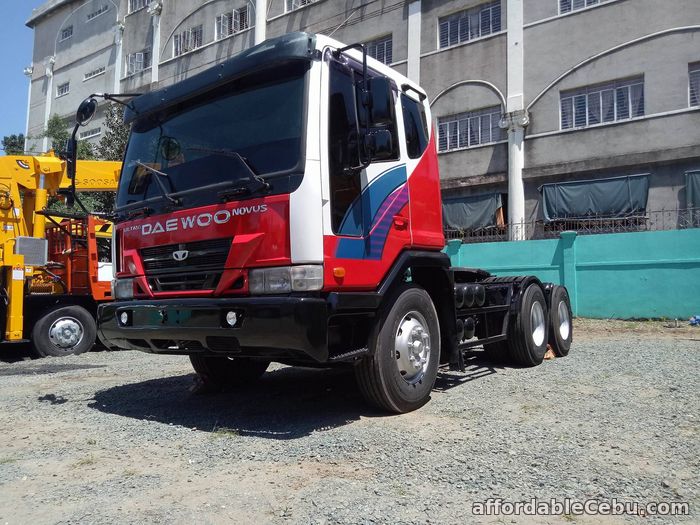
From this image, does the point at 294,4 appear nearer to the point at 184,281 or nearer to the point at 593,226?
the point at 593,226

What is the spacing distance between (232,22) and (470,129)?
1332cm

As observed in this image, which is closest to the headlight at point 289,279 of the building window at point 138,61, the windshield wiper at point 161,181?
the windshield wiper at point 161,181

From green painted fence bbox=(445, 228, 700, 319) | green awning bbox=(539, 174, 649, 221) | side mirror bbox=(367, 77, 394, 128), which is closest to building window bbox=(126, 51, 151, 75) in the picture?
green awning bbox=(539, 174, 649, 221)

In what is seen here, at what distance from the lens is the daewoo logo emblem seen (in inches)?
180

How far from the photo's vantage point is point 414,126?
5.49m

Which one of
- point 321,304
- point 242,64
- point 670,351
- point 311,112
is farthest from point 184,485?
point 670,351

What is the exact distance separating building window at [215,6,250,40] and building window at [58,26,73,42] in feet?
43.9

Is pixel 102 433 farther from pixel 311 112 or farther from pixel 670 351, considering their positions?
pixel 670 351

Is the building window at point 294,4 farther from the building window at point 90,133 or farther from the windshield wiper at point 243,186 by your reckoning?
the windshield wiper at point 243,186

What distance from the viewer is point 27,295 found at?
33.7 ft

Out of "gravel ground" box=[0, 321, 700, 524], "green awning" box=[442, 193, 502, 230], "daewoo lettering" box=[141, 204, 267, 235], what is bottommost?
"gravel ground" box=[0, 321, 700, 524]

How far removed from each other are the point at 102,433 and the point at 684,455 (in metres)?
4.17

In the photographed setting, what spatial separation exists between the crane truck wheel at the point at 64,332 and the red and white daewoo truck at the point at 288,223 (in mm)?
5958

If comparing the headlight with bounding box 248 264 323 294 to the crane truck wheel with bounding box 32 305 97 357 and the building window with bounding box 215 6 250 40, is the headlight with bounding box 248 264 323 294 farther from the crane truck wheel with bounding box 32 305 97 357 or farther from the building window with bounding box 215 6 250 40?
the building window with bounding box 215 6 250 40
